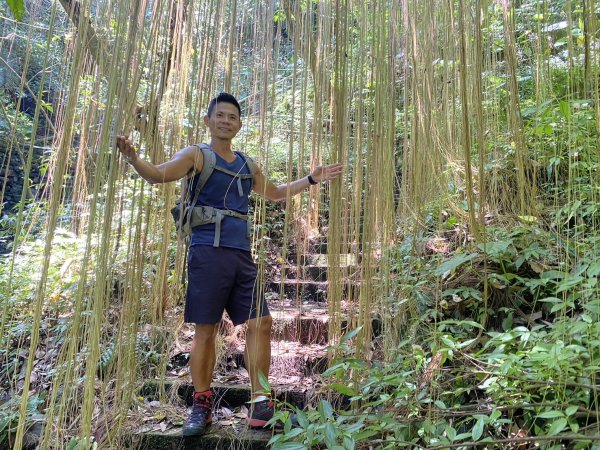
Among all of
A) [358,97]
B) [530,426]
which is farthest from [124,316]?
[530,426]

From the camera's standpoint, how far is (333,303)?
1.19 metres

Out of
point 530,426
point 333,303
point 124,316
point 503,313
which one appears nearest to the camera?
point 530,426

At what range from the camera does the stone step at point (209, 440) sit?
1366mm

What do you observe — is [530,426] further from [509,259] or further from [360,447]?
[509,259]

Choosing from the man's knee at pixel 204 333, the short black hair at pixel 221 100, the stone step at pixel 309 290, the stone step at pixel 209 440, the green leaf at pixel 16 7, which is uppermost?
the short black hair at pixel 221 100

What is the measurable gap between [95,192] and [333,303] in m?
0.65

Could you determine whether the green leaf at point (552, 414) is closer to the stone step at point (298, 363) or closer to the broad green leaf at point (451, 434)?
the broad green leaf at point (451, 434)

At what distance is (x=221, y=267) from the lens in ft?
4.47

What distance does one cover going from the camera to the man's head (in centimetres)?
139

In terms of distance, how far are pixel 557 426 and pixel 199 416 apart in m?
1.03

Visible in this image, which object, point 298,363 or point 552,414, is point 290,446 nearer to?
point 552,414

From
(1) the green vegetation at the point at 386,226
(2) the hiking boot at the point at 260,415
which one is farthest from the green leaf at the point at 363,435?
(2) the hiking boot at the point at 260,415

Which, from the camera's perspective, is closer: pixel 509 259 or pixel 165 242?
pixel 509 259

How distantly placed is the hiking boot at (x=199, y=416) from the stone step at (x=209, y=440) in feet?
0.08
